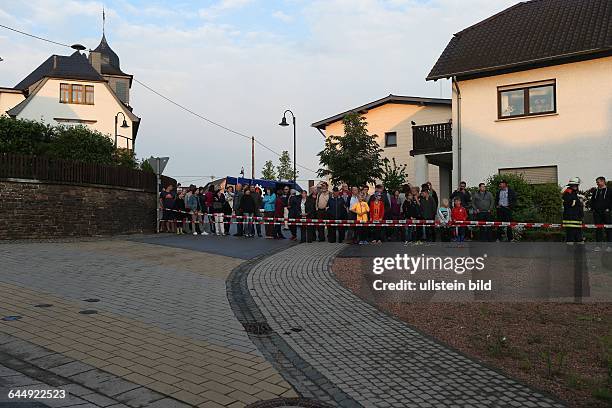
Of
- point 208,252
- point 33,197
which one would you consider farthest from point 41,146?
point 208,252

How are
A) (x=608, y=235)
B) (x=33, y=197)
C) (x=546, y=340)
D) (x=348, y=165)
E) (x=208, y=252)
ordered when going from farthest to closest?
(x=348, y=165)
(x=33, y=197)
(x=208, y=252)
(x=608, y=235)
(x=546, y=340)

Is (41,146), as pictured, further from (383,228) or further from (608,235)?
(608,235)

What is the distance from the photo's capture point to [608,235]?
491 inches

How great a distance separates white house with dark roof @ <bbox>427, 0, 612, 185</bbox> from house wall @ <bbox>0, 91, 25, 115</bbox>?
138 ft

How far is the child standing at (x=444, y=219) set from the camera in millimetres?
13969

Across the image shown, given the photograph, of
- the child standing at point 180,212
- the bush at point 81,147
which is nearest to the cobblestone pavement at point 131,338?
the child standing at point 180,212

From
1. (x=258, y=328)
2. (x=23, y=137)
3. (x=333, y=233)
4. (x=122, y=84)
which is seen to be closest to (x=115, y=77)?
(x=122, y=84)

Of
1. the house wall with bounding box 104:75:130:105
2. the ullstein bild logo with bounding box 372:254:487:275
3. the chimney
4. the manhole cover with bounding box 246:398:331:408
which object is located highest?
the chimney

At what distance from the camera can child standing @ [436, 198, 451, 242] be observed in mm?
13969

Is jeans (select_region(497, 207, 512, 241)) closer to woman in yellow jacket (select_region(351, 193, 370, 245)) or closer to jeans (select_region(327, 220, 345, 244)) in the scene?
woman in yellow jacket (select_region(351, 193, 370, 245))

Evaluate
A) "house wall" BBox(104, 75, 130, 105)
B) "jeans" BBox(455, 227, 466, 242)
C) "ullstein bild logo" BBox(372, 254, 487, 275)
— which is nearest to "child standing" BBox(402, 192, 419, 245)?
"jeans" BBox(455, 227, 466, 242)

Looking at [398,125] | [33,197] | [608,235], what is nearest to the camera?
[608,235]

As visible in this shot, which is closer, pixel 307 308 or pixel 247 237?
pixel 307 308

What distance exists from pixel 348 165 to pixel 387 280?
67.0 feet
